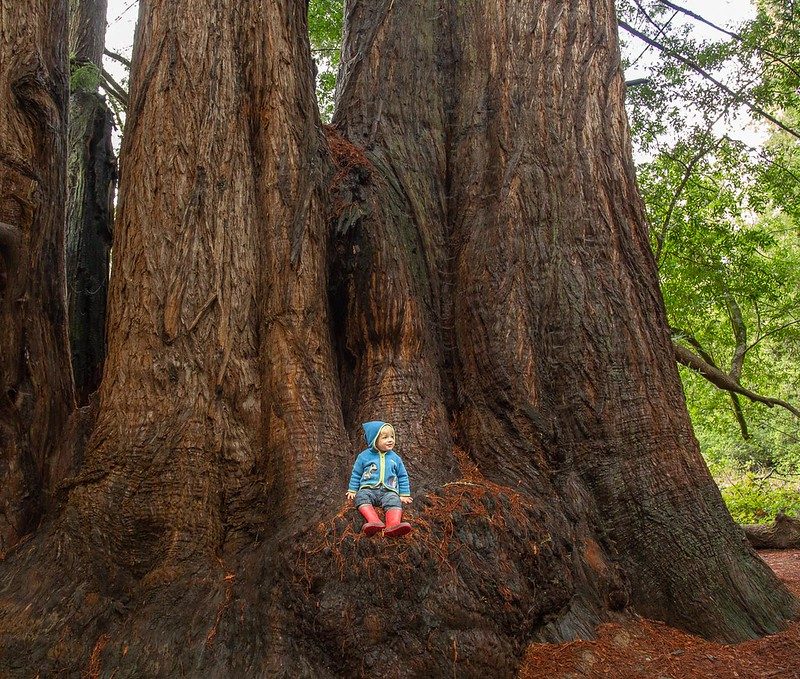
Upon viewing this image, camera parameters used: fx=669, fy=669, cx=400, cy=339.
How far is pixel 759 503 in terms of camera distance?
11.7 metres

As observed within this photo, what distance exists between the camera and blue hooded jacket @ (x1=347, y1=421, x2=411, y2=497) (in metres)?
3.48

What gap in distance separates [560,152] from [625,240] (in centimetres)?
84

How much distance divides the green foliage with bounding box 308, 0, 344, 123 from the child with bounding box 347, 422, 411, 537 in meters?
6.97

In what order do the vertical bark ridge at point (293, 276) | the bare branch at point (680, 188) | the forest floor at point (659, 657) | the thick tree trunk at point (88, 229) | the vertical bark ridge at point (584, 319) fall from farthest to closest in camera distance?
1. the bare branch at point (680, 188)
2. the thick tree trunk at point (88, 229)
3. the vertical bark ridge at point (584, 319)
4. the vertical bark ridge at point (293, 276)
5. the forest floor at point (659, 657)

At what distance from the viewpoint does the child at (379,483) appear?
3289 millimetres

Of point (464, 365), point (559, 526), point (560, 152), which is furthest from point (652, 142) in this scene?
point (559, 526)

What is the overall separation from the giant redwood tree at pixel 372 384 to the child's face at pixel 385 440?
329 millimetres

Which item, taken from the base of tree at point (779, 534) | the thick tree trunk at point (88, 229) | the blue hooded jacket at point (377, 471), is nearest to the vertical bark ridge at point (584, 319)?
the blue hooded jacket at point (377, 471)

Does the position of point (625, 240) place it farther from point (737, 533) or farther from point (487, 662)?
point (487, 662)

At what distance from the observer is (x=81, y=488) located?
12.1 feet

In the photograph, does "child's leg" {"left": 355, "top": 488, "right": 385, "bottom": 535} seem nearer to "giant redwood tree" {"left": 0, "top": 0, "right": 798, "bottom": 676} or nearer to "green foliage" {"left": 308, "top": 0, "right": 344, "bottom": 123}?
"giant redwood tree" {"left": 0, "top": 0, "right": 798, "bottom": 676}

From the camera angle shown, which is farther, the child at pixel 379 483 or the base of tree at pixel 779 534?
the base of tree at pixel 779 534

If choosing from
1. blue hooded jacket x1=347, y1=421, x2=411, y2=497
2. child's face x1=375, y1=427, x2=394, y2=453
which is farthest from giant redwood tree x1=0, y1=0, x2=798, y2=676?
child's face x1=375, y1=427, x2=394, y2=453

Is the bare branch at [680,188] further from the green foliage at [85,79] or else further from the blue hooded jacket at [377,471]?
the green foliage at [85,79]
